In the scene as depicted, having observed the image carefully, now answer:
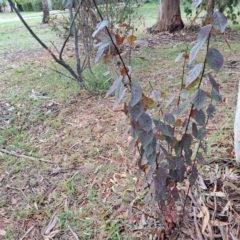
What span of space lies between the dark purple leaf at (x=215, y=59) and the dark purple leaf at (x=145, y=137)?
30 cm

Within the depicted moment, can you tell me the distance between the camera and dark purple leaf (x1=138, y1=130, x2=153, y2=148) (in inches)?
35.2

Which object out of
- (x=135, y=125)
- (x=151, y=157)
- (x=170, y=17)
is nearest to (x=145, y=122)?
(x=135, y=125)

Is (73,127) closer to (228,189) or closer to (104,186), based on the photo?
(104,186)

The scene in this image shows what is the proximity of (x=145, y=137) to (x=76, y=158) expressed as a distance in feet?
3.91

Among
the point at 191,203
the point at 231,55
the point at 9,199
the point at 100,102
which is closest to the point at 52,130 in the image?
the point at 100,102

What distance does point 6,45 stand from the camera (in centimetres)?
597

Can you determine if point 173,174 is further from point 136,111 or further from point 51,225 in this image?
point 51,225

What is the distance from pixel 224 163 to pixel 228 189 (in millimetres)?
255

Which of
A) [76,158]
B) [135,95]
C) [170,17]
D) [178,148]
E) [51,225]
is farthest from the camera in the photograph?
[170,17]

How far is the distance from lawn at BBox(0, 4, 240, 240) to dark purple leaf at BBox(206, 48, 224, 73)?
1.09 ft

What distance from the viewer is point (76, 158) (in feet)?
6.56

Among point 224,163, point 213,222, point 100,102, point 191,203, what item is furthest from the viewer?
point 100,102

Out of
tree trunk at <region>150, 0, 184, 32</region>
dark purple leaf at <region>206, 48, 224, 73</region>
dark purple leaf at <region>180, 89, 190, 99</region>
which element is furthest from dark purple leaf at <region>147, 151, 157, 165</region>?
tree trunk at <region>150, 0, 184, 32</region>

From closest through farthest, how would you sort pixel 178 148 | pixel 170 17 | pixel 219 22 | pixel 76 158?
pixel 219 22 → pixel 178 148 → pixel 76 158 → pixel 170 17
